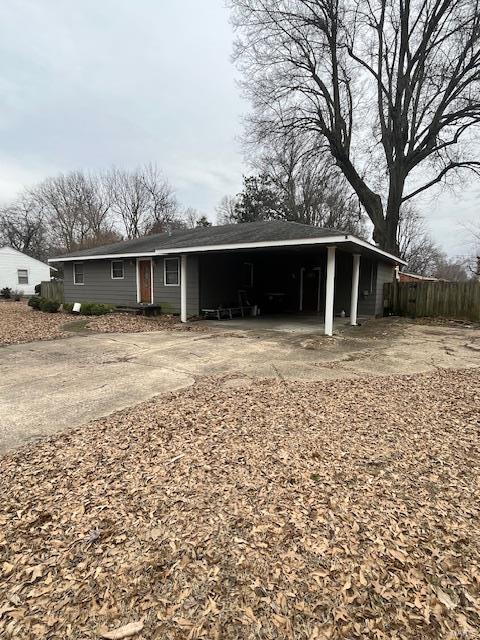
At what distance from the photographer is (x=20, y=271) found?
2502cm

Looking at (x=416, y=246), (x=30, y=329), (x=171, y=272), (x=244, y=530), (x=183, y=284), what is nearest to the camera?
(x=244, y=530)

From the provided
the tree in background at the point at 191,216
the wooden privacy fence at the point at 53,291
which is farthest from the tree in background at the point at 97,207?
the wooden privacy fence at the point at 53,291

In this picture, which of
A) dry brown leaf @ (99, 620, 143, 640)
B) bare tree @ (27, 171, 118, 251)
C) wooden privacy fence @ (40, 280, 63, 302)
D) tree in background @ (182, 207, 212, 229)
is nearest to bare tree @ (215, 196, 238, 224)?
tree in background @ (182, 207, 212, 229)

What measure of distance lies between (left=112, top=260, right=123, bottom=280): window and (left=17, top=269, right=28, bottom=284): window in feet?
50.1

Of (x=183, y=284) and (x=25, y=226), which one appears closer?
(x=183, y=284)

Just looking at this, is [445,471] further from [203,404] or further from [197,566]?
[203,404]

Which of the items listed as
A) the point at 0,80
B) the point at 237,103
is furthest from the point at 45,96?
the point at 237,103

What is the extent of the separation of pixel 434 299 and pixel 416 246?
27.6 meters

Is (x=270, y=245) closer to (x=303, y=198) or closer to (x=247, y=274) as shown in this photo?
(x=247, y=274)

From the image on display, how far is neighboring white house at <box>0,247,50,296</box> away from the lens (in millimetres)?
24297

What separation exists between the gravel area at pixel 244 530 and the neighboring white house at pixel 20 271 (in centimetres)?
2635

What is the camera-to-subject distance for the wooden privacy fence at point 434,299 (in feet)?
40.2

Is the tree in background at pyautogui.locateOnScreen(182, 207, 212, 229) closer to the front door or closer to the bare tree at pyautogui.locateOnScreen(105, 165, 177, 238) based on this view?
the bare tree at pyautogui.locateOnScreen(105, 165, 177, 238)

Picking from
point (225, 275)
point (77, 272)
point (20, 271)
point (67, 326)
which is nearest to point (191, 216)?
point (20, 271)
